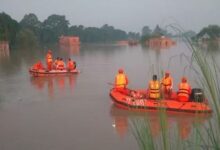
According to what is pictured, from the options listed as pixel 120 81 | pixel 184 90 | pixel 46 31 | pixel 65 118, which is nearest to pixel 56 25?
pixel 46 31

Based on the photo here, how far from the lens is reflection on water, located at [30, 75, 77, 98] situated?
18031 millimetres

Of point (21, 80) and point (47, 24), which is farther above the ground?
point (47, 24)

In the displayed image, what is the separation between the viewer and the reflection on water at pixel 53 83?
59.2ft

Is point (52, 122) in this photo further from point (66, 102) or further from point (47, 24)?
point (47, 24)

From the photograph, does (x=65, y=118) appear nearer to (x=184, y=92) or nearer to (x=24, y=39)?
(x=184, y=92)

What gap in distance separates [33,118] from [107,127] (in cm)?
261

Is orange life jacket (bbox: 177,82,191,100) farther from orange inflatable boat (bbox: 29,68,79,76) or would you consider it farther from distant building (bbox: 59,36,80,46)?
distant building (bbox: 59,36,80,46)

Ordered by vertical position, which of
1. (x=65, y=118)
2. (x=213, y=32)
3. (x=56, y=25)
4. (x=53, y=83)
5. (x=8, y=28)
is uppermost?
(x=56, y=25)

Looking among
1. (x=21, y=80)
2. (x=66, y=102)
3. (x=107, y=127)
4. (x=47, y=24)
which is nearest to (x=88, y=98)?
(x=66, y=102)

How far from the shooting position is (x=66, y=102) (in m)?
14.4

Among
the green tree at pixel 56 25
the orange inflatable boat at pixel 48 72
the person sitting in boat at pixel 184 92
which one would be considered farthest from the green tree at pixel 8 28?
the person sitting in boat at pixel 184 92

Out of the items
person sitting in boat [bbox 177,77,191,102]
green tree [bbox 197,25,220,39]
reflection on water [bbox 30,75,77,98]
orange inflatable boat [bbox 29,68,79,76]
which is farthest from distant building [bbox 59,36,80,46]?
green tree [bbox 197,25,220,39]

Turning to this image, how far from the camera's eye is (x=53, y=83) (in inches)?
768

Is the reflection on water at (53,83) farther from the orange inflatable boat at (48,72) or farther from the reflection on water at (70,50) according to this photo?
the reflection on water at (70,50)
